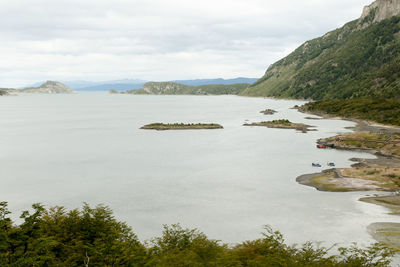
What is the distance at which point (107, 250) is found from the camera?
125ft

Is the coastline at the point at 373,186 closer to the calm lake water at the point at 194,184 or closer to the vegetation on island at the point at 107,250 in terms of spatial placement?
the calm lake water at the point at 194,184

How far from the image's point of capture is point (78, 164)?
109 metres

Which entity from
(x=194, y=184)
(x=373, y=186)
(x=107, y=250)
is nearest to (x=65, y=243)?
(x=107, y=250)

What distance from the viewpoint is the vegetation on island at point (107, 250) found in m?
34.4

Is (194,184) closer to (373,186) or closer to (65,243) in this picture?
(373,186)

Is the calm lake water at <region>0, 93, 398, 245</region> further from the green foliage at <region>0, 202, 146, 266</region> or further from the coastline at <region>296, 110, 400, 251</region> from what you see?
the green foliage at <region>0, 202, 146, 266</region>

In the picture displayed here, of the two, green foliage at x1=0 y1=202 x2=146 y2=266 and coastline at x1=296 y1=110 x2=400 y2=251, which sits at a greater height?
green foliage at x1=0 y1=202 x2=146 y2=266

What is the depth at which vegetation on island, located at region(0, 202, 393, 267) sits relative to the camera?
34.4 meters

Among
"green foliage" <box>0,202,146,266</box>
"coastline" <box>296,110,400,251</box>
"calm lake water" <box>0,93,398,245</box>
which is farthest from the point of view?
"calm lake water" <box>0,93,398,245</box>

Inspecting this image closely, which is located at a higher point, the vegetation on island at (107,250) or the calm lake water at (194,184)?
the vegetation on island at (107,250)

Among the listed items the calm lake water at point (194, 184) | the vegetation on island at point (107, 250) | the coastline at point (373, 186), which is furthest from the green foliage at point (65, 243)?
the coastline at point (373, 186)

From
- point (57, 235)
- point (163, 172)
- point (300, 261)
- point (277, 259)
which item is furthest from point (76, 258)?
point (163, 172)

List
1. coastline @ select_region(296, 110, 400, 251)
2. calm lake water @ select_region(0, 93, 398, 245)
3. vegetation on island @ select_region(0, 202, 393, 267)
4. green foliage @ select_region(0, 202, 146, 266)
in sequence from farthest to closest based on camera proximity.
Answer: calm lake water @ select_region(0, 93, 398, 245) < coastline @ select_region(296, 110, 400, 251) < vegetation on island @ select_region(0, 202, 393, 267) < green foliage @ select_region(0, 202, 146, 266)

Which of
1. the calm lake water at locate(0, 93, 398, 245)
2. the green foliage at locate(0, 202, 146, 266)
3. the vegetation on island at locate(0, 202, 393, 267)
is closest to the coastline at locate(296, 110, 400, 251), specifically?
the calm lake water at locate(0, 93, 398, 245)
